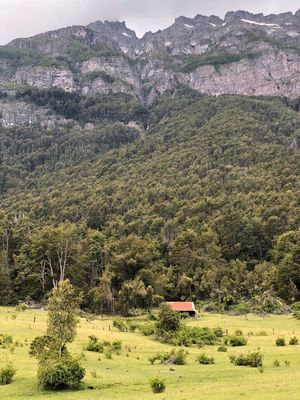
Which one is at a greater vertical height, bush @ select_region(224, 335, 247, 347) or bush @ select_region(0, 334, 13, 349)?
bush @ select_region(0, 334, 13, 349)

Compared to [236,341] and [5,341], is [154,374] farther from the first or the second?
[236,341]

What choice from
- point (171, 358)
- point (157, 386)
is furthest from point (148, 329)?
point (157, 386)

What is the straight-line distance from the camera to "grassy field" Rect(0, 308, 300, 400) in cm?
2561

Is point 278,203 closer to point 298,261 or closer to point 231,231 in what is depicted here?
point 231,231

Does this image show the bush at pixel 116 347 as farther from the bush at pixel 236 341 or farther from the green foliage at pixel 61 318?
the bush at pixel 236 341

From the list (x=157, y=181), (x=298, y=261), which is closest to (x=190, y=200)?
(x=157, y=181)

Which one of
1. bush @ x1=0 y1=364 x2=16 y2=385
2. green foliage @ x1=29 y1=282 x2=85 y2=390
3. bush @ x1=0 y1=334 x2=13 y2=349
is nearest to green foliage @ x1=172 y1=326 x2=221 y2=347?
bush @ x1=0 y1=334 x2=13 y2=349

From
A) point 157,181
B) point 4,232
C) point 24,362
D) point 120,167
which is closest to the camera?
point 24,362

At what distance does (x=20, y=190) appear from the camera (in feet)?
649

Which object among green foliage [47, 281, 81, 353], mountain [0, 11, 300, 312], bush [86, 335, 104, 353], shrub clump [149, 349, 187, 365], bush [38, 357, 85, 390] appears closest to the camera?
bush [38, 357, 85, 390]

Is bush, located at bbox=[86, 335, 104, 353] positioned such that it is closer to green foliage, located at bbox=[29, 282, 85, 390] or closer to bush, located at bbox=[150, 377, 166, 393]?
green foliage, located at bbox=[29, 282, 85, 390]

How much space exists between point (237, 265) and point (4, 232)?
4683 centimetres

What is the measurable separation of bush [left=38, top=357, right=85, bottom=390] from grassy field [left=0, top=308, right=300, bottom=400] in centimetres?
73

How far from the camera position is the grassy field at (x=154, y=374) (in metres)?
25.6
